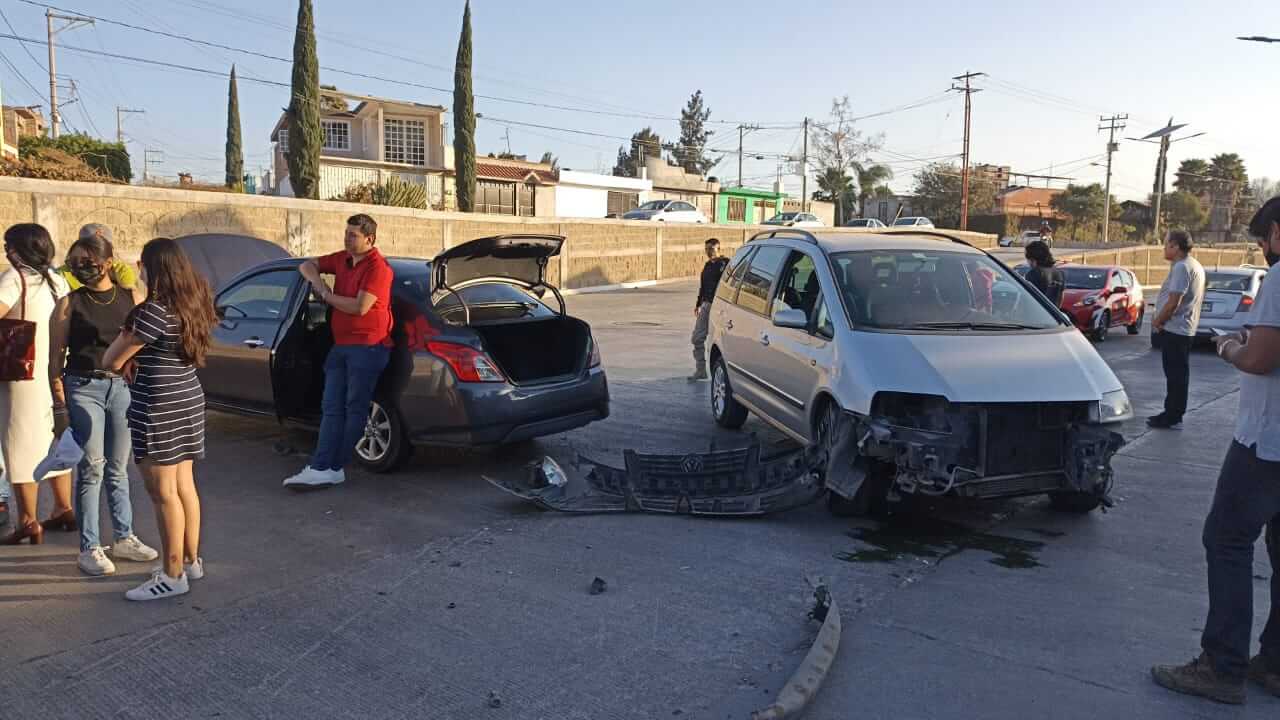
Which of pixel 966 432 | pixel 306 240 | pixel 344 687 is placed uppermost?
pixel 306 240

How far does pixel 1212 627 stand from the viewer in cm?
361

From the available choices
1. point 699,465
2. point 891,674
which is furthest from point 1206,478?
point 891,674

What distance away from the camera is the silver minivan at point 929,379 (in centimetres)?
534

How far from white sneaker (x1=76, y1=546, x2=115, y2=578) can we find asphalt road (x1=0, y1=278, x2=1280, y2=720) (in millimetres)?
66

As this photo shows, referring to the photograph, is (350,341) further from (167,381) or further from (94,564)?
(94,564)

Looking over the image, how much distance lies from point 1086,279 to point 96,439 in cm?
1683

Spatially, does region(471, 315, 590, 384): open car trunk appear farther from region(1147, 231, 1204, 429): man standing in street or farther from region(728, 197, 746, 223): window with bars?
region(728, 197, 746, 223): window with bars

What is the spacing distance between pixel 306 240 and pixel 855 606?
18.7m

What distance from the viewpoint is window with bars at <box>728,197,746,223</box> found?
73000mm

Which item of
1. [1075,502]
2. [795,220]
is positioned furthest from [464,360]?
[795,220]

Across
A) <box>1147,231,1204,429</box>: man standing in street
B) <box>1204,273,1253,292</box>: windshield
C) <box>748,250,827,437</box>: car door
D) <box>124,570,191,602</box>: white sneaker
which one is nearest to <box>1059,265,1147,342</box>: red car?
<box>1204,273,1253,292</box>: windshield

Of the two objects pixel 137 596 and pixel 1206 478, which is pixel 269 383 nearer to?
pixel 137 596

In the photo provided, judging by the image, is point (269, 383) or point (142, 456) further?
point (269, 383)

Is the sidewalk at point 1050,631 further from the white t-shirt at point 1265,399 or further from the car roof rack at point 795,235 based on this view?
the car roof rack at point 795,235
